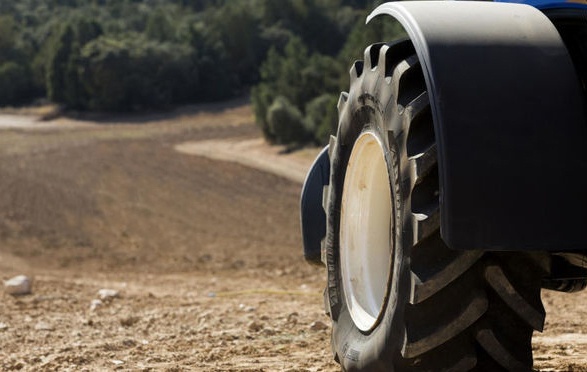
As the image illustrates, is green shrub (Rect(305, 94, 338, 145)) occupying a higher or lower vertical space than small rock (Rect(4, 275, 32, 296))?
lower

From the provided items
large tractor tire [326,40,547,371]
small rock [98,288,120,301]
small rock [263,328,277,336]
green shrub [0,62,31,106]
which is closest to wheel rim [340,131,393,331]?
large tractor tire [326,40,547,371]

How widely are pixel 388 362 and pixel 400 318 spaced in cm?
23

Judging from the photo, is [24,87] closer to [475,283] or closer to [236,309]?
[236,309]

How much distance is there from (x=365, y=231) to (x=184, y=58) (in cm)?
6132

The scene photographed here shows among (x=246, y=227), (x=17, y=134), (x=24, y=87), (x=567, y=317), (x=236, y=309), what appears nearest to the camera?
(x=567, y=317)

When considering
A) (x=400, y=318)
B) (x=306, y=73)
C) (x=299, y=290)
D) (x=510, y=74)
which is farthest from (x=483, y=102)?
(x=306, y=73)

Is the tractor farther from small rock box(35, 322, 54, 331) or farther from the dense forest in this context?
the dense forest

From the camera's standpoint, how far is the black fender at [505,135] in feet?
12.0

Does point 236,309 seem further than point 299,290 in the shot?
No

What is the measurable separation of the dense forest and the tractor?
134 feet

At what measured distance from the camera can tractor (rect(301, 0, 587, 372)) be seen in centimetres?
368

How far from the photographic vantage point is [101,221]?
2066 cm

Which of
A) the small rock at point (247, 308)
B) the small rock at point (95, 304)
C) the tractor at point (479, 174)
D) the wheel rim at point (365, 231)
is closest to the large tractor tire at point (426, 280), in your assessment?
the tractor at point (479, 174)

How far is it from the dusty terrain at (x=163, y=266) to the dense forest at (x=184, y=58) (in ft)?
34.6
